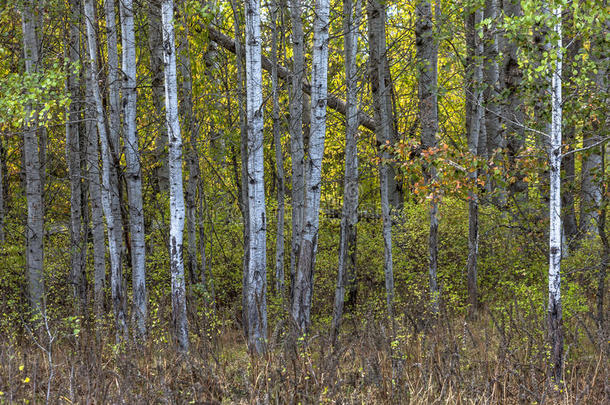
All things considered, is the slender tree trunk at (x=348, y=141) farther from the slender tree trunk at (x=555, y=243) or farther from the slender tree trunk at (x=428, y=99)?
the slender tree trunk at (x=555, y=243)

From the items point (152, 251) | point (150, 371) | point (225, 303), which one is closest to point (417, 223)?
point (225, 303)

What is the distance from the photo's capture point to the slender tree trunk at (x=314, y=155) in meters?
6.52

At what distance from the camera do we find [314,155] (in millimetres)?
6559

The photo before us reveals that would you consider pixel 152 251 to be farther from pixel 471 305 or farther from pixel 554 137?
pixel 554 137

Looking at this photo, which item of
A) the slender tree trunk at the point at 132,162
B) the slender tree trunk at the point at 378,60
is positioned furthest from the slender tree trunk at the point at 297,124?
the slender tree trunk at the point at 132,162

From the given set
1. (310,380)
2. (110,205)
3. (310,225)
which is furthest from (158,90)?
(310,380)

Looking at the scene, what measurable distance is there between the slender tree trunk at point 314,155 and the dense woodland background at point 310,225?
0.03 m

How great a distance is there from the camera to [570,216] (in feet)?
37.8

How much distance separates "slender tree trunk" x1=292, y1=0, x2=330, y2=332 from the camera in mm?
6523

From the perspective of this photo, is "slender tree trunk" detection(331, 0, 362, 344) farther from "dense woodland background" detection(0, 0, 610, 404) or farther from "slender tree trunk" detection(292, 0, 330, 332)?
"slender tree trunk" detection(292, 0, 330, 332)

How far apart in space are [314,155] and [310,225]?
83 cm

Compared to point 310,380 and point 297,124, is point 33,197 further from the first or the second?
point 310,380

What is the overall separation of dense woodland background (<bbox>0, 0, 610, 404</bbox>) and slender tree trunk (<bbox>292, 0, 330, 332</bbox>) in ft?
0.09

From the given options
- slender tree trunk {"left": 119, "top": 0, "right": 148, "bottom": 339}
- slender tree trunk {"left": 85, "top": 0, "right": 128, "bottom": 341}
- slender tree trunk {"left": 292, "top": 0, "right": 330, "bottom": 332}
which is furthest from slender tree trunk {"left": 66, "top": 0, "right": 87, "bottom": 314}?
slender tree trunk {"left": 292, "top": 0, "right": 330, "bottom": 332}
